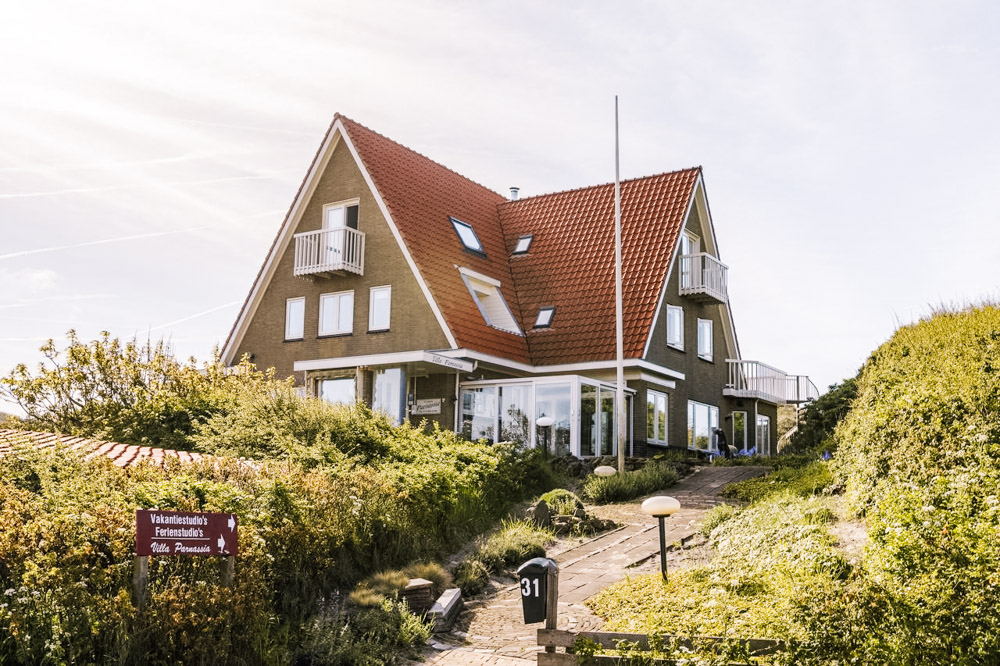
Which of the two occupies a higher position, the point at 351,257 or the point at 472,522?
the point at 351,257

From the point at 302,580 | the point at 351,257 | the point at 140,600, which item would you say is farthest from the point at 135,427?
the point at 140,600

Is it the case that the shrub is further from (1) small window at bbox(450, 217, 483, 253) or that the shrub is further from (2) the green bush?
(1) small window at bbox(450, 217, 483, 253)

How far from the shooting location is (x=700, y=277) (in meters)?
29.5

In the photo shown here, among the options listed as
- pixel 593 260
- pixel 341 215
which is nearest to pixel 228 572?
pixel 341 215

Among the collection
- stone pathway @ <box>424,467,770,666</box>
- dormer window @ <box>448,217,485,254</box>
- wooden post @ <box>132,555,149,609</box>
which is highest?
dormer window @ <box>448,217,485,254</box>

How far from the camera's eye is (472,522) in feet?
50.0

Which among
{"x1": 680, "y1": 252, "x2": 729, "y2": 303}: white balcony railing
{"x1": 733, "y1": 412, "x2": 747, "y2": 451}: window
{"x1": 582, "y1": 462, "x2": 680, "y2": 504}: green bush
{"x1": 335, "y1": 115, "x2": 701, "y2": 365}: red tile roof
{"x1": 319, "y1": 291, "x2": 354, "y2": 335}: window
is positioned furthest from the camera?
{"x1": 733, "y1": 412, "x2": 747, "y2": 451}: window

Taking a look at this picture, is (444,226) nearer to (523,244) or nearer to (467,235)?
(467,235)

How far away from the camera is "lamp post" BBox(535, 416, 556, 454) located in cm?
2317

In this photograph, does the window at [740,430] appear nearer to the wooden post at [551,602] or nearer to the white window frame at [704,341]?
the white window frame at [704,341]

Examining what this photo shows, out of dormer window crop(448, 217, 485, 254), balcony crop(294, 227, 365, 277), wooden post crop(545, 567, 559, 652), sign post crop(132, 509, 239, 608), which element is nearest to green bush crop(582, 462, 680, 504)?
wooden post crop(545, 567, 559, 652)

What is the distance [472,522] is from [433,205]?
50.2 feet

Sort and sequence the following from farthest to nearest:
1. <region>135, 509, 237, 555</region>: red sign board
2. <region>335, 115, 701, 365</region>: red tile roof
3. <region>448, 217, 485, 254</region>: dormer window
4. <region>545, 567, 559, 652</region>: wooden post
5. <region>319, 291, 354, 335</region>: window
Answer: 1. <region>448, 217, 485, 254</region>: dormer window
2. <region>319, 291, 354, 335</region>: window
3. <region>335, 115, 701, 365</region>: red tile roof
4. <region>545, 567, 559, 652</region>: wooden post
5. <region>135, 509, 237, 555</region>: red sign board

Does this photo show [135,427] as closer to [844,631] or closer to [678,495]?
[678,495]
